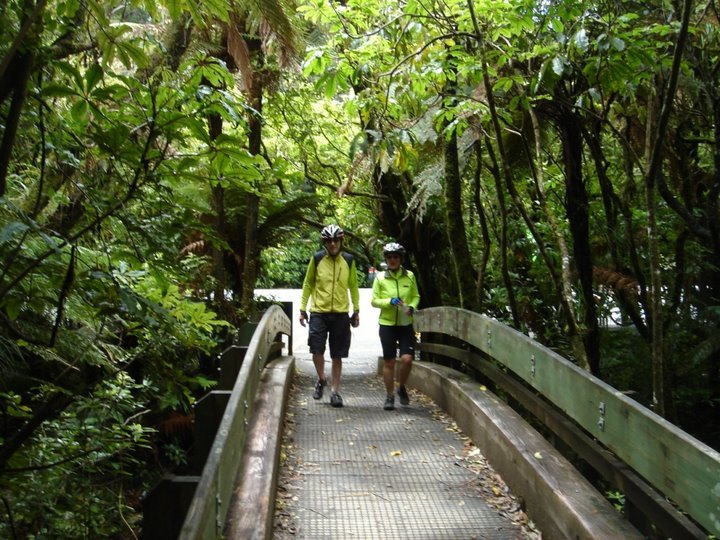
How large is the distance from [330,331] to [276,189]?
270 inches

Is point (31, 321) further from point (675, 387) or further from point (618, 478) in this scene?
point (675, 387)

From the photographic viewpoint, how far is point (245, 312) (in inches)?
487

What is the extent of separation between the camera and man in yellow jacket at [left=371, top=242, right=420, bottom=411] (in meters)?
8.40

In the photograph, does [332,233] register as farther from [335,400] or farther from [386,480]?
[386,480]

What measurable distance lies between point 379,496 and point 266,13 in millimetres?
4842

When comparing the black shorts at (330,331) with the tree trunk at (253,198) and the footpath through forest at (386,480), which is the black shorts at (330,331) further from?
the tree trunk at (253,198)

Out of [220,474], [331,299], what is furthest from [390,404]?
[220,474]

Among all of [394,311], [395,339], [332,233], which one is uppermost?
[332,233]

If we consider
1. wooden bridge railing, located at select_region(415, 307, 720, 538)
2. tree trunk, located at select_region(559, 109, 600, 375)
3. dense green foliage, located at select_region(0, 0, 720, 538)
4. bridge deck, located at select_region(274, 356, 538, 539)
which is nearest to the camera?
wooden bridge railing, located at select_region(415, 307, 720, 538)

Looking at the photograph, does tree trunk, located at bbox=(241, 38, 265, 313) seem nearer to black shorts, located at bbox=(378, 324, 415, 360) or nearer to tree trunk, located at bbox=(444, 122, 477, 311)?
tree trunk, located at bbox=(444, 122, 477, 311)

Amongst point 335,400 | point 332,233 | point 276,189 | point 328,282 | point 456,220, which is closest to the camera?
point 332,233

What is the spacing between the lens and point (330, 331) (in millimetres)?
8539

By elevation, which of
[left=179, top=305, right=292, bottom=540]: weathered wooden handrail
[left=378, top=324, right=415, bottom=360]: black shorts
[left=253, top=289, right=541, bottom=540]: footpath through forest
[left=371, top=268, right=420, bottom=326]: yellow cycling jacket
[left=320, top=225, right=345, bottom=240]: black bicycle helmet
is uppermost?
[left=320, top=225, right=345, bottom=240]: black bicycle helmet

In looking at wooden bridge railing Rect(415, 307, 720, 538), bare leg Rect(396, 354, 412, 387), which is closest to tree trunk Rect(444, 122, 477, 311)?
bare leg Rect(396, 354, 412, 387)
